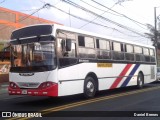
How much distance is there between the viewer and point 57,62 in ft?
42.0

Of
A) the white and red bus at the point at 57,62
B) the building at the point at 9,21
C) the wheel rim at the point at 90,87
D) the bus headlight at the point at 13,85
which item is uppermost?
the building at the point at 9,21

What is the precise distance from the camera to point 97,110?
1159 cm

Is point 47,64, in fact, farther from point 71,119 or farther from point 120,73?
point 120,73

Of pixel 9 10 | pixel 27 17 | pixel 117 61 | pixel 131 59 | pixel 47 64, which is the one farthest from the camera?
pixel 27 17

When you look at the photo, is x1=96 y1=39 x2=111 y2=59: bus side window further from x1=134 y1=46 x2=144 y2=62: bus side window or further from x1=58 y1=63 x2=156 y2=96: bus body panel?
x1=134 y1=46 x2=144 y2=62: bus side window

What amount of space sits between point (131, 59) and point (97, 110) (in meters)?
8.92

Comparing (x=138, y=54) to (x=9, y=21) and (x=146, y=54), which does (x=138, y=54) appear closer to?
(x=146, y=54)

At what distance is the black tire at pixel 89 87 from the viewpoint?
14.8 meters

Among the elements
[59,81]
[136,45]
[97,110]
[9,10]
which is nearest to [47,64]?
[59,81]

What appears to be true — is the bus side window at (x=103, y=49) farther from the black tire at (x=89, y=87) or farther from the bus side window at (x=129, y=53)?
the bus side window at (x=129, y=53)

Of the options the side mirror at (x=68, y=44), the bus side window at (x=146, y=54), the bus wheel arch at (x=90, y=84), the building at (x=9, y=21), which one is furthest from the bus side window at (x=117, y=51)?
the building at (x=9, y=21)

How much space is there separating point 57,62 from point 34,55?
942mm

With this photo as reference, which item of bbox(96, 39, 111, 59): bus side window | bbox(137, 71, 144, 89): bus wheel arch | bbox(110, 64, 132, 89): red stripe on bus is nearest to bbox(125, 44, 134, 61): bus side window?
bbox(110, 64, 132, 89): red stripe on bus

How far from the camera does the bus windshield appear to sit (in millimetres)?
12727
